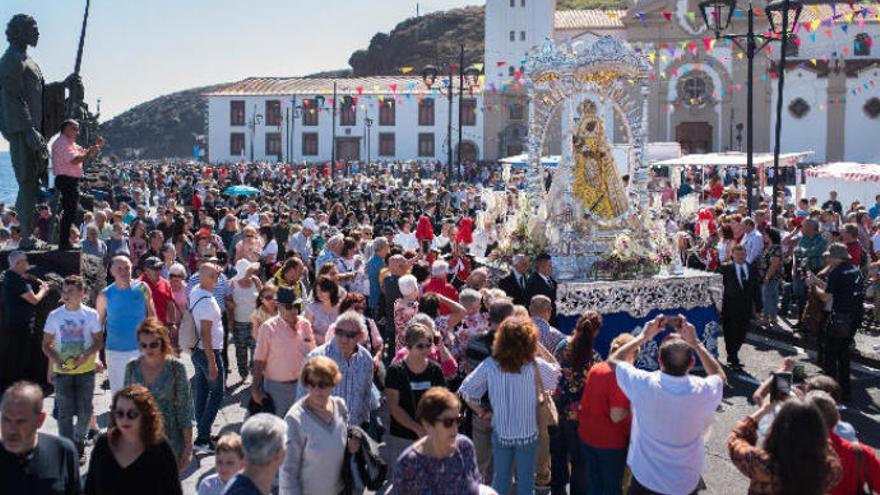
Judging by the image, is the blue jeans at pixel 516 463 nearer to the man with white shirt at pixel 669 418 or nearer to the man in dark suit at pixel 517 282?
the man with white shirt at pixel 669 418

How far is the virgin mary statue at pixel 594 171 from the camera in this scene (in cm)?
1286

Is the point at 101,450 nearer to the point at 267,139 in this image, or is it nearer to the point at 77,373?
the point at 77,373

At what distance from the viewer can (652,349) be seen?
1066 cm

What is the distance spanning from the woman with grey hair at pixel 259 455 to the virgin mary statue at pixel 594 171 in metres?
8.73

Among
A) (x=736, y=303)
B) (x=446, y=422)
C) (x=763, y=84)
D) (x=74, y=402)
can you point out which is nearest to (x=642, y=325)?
(x=736, y=303)

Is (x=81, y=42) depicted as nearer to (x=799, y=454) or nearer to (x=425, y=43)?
(x=799, y=454)

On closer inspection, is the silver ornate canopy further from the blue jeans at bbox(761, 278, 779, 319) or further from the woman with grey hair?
the woman with grey hair

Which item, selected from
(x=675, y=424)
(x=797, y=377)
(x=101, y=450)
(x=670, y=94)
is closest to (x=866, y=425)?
(x=797, y=377)

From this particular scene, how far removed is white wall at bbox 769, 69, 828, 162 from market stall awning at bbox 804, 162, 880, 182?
27560 millimetres

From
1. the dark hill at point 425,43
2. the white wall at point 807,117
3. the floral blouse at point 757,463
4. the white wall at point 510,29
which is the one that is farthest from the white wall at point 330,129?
the floral blouse at point 757,463

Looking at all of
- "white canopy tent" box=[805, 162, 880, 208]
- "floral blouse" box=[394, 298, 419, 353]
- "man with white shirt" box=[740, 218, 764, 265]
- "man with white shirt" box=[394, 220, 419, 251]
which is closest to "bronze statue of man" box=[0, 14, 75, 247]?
"floral blouse" box=[394, 298, 419, 353]

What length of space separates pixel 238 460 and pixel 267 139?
7212 cm

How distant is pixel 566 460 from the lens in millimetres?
7184

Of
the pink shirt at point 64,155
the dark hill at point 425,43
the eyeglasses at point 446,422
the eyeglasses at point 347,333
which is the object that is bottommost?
the eyeglasses at point 446,422
